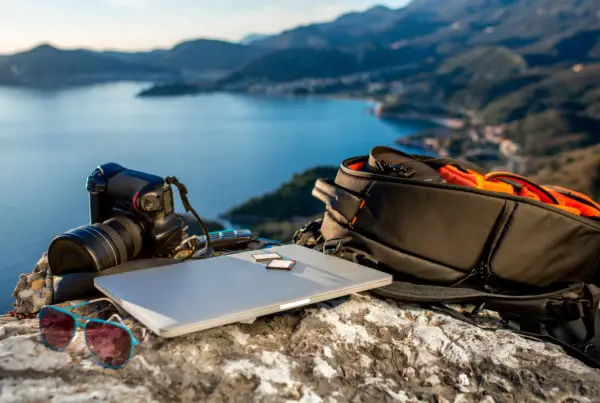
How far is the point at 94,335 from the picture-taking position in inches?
42.9

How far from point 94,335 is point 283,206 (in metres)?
21.6

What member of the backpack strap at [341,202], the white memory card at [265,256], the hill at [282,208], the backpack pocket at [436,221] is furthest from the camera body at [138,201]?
the hill at [282,208]

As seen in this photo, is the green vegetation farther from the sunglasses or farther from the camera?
the sunglasses

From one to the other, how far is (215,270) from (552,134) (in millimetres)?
37913

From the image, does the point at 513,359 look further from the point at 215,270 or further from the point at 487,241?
the point at 215,270

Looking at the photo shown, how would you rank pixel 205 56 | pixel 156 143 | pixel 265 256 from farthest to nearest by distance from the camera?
pixel 205 56
pixel 156 143
pixel 265 256

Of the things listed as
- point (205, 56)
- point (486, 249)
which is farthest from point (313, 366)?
point (205, 56)

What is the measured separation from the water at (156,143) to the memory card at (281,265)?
24.6 ft

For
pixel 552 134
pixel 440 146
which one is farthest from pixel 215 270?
pixel 552 134

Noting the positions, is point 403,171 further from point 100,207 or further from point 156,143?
point 156,143

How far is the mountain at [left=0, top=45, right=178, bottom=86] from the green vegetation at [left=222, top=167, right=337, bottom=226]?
1070 inches

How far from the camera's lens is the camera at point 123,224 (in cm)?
147

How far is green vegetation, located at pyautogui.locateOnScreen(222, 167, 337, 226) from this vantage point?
22.5 meters

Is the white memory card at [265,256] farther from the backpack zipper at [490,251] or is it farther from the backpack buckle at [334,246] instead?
the backpack zipper at [490,251]
